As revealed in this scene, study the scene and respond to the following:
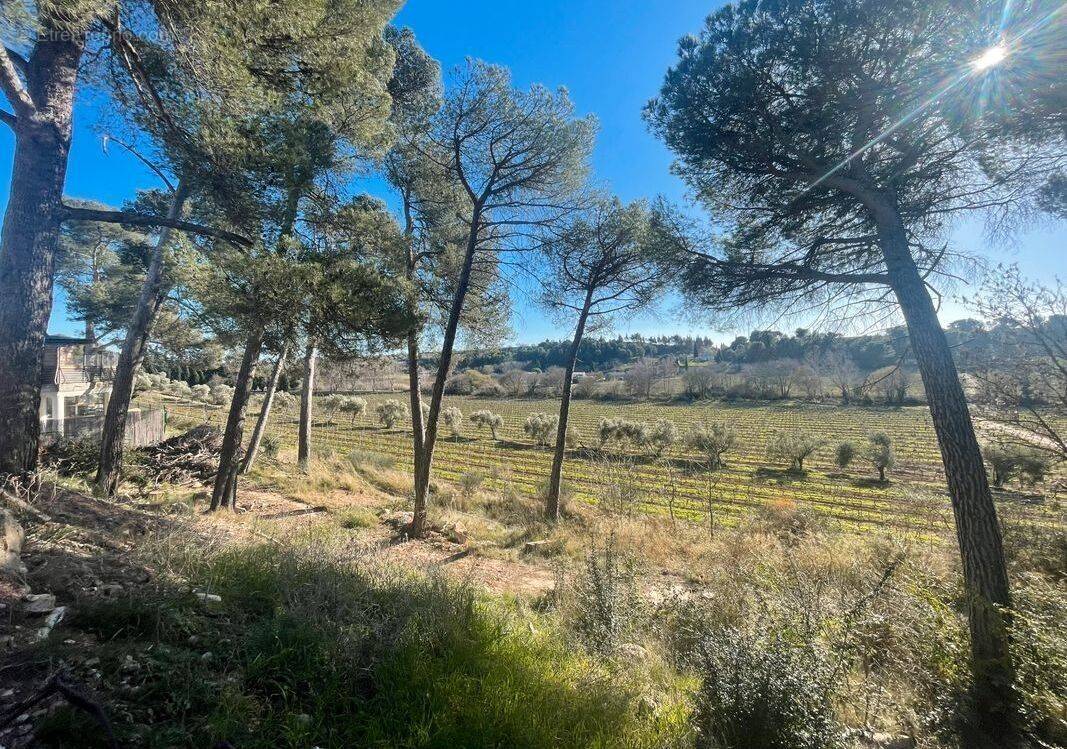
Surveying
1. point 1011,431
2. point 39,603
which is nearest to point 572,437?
point 1011,431

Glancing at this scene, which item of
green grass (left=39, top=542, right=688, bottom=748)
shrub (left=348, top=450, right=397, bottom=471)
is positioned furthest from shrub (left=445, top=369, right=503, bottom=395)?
green grass (left=39, top=542, right=688, bottom=748)

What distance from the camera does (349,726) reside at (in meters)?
1.99

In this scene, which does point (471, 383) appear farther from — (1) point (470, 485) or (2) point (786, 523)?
(2) point (786, 523)

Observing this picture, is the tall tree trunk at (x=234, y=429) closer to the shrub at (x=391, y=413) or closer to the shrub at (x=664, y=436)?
the shrub at (x=664, y=436)

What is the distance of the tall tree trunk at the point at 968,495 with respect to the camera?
322 centimetres

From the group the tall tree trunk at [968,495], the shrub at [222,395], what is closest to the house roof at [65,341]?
the shrub at [222,395]

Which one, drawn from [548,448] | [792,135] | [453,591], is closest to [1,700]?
[453,591]

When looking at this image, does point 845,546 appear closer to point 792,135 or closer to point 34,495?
point 792,135

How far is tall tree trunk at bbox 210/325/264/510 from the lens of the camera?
277 inches

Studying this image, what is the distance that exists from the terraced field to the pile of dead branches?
24.5ft

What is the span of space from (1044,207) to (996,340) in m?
→ 1.92

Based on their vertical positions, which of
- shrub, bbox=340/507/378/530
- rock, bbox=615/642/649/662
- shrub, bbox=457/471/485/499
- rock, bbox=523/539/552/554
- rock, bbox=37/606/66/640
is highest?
rock, bbox=37/606/66/640

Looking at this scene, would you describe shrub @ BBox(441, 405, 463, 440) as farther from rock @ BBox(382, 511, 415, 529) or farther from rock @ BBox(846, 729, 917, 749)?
rock @ BBox(846, 729, 917, 749)

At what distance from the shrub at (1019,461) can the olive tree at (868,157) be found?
3.55 meters
